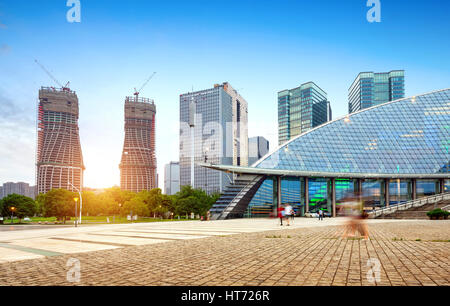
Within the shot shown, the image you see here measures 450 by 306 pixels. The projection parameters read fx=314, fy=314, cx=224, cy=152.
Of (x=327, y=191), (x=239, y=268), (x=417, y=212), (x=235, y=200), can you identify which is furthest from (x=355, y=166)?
(x=239, y=268)

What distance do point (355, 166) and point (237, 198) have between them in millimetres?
27095

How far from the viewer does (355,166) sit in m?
64.9

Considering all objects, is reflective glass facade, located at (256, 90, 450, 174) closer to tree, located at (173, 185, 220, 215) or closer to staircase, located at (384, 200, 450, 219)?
staircase, located at (384, 200, 450, 219)

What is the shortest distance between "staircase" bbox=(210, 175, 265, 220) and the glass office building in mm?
263

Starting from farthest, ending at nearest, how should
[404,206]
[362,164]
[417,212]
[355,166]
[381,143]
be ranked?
[381,143] → [362,164] → [355,166] → [404,206] → [417,212]

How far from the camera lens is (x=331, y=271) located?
6.50 m

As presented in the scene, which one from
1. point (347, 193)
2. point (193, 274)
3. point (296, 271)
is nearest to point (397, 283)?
point (296, 271)

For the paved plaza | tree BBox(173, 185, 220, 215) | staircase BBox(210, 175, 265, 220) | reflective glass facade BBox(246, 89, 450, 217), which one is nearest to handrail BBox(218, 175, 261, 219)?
staircase BBox(210, 175, 265, 220)

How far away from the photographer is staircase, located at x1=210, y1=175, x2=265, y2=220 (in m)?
52.5

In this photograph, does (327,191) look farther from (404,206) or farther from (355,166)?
(404,206)

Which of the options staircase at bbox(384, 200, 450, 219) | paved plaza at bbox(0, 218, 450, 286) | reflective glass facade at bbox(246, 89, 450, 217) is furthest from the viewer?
reflective glass facade at bbox(246, 89, 450, 217)

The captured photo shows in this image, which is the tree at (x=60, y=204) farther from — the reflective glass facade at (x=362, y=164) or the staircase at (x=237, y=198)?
the reflective glass facade at (x=362, y=164)
